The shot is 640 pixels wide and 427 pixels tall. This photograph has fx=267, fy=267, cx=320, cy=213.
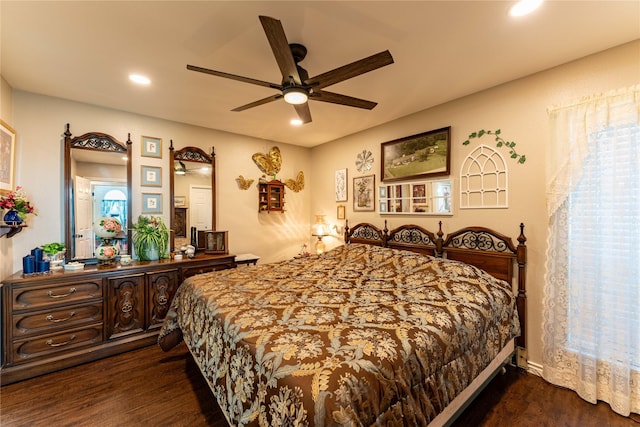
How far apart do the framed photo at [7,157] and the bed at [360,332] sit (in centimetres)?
181

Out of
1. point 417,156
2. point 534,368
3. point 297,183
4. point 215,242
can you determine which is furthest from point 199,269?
point 534,368

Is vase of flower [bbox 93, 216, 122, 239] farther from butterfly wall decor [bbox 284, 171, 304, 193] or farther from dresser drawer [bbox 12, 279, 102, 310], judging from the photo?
butterfly wall decor [bbox 284, 171, 304, 193]

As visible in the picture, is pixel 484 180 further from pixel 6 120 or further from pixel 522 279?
pixel 6 120

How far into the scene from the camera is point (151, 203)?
3.44 meters

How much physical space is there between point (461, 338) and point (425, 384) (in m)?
0.45

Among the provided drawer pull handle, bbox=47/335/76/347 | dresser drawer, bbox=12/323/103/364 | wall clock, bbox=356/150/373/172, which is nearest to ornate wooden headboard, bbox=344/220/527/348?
wall clock, bbox=356/150/373/172

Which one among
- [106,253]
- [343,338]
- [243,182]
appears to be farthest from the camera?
[243,182]

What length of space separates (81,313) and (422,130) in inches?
164

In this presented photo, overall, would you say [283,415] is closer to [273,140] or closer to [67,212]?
[67,212]

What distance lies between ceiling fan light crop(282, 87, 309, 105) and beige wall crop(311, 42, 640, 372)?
191 cm

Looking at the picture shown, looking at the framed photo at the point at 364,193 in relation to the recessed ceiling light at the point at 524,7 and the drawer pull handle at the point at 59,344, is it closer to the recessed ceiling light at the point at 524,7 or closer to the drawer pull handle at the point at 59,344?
the recessed ceiling light at the point at 524,7

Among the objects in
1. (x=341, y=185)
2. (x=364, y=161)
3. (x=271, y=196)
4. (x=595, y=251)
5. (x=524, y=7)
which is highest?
(x=524, y=7)

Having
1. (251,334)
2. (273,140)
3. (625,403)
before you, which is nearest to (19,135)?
(273,140)

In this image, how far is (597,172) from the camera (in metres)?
2.09
